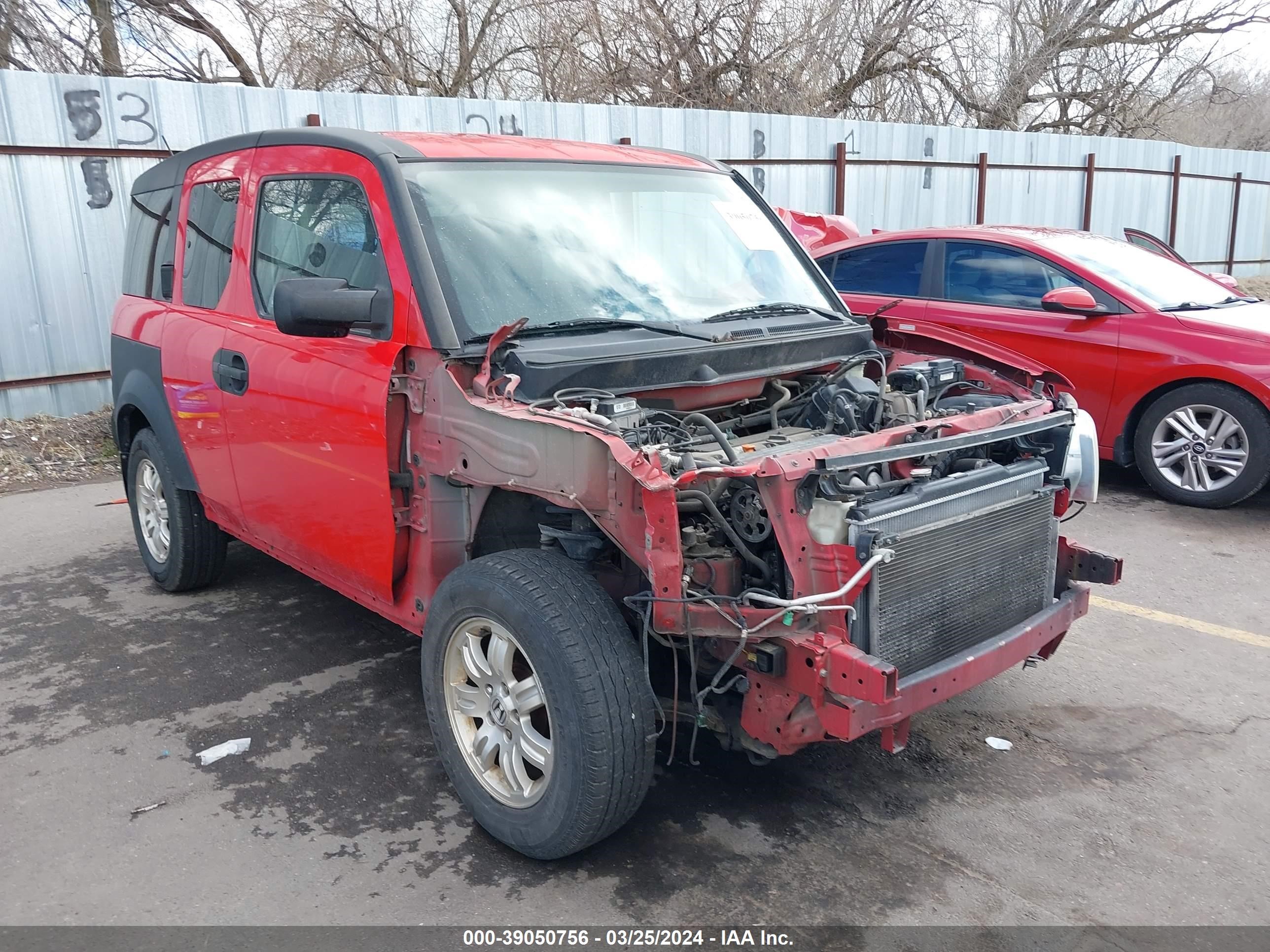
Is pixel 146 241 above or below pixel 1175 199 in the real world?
below

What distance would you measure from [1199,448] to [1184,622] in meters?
2.12

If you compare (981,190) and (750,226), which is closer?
(750,226)

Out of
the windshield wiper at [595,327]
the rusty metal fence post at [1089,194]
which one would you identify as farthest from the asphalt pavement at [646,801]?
the rusty metal fence post at [1089,194]

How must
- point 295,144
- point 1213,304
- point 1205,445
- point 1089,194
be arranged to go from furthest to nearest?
point 1089,194 → point 1213,304 → point 1205,445 → point 295,144

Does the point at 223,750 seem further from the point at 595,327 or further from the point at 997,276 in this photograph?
the point at 997,276

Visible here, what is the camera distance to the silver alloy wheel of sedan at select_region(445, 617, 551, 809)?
3.01 metres

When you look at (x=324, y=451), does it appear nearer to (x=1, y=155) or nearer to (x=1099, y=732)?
(x=1099, y=732)

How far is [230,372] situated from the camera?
4.19 metres

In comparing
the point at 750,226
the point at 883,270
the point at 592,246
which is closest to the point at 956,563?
the point at 592,246

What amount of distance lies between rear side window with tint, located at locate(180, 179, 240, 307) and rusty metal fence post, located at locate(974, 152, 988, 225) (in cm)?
1331

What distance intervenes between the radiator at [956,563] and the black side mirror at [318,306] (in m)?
1.73

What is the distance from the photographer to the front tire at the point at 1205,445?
245 inches

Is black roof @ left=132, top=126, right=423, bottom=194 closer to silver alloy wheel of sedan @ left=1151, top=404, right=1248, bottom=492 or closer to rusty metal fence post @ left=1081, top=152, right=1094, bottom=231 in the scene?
silver alloy wheel of sedan @ left=1151, top=404, right=1248, bottom=492

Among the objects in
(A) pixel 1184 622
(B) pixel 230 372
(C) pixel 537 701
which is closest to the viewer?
(C) pixel 537 701
